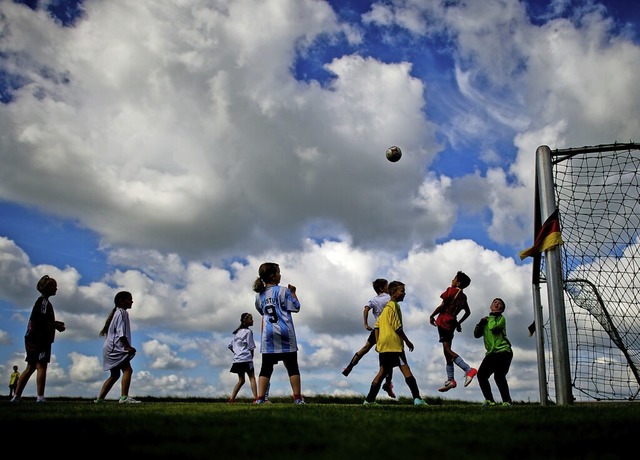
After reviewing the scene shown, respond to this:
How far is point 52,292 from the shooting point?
36.3 ft

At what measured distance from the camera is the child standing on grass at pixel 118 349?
10.7 meters

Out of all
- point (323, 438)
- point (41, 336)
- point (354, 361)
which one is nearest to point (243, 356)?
point (354, 361)

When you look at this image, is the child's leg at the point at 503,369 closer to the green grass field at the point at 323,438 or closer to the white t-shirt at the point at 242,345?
the green grass field at the point at 323,438

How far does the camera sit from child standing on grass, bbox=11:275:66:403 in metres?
10.7

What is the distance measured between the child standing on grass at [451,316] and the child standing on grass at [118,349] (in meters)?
6.01

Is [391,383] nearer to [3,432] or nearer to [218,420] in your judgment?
[218,420]

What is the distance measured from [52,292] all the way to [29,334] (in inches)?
34.5

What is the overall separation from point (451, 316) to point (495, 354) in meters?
1.54

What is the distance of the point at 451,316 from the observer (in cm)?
1143

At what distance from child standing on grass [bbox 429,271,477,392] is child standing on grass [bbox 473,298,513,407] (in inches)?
42.6

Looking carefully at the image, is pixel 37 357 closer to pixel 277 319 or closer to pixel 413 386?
pixel 277 319

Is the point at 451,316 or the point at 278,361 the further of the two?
the point at 451,316

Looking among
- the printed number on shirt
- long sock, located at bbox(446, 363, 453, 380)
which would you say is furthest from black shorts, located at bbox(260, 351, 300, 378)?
long sock, located at bbox(446, 363, 453, 380)

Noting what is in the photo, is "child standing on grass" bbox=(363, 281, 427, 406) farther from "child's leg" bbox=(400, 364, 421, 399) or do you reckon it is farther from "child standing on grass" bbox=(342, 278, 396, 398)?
"child standing on grass" bbox=(342, 278, 396, 398)
